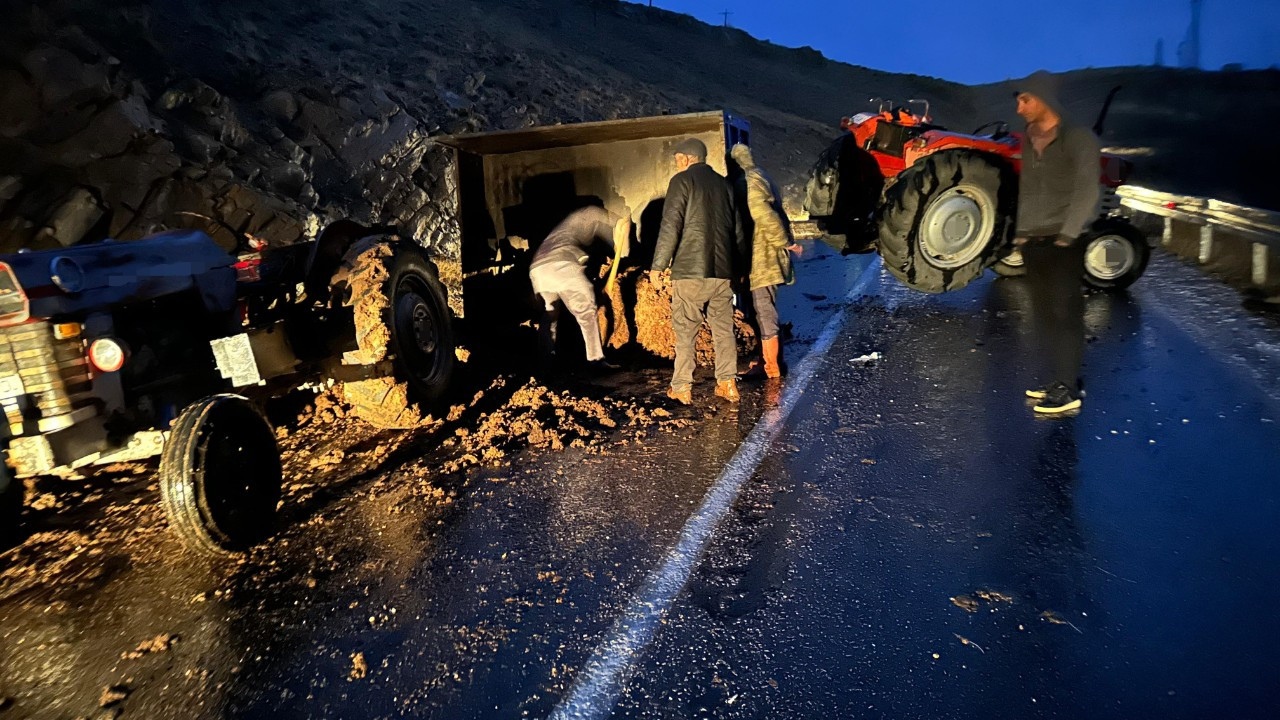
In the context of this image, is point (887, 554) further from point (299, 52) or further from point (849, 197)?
point (299, 52)

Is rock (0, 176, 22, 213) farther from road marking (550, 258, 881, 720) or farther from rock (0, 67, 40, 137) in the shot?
road marking (550, 258, 881, 720)

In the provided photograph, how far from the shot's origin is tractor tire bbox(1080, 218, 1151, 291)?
7.84m

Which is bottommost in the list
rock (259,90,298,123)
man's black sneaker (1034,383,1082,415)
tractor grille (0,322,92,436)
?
man's black sneaker (1034,383,1082,415)

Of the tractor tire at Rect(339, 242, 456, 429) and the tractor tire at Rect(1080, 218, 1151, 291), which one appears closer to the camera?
the tractor tire at Rect(339, 242, 456, 429)

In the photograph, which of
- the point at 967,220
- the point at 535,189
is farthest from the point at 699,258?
the point at 535,189

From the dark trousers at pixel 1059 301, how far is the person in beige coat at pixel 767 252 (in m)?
1.78

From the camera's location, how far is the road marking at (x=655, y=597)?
8.09ft

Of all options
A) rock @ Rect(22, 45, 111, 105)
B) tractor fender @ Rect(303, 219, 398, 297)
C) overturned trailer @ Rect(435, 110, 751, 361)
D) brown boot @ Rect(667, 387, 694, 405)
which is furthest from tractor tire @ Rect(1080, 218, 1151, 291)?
rock @ Rect(22, 45, 111, 105)

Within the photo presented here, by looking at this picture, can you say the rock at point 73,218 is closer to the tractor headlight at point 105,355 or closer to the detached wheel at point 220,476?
the tractor headlight at point 105,355

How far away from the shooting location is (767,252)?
585 centimetres

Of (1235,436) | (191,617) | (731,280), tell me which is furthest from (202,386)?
(1235,436)

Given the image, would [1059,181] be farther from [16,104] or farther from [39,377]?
[16,104]

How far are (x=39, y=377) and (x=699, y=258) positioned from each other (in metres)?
3.90

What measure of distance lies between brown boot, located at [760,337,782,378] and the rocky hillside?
4.22m
